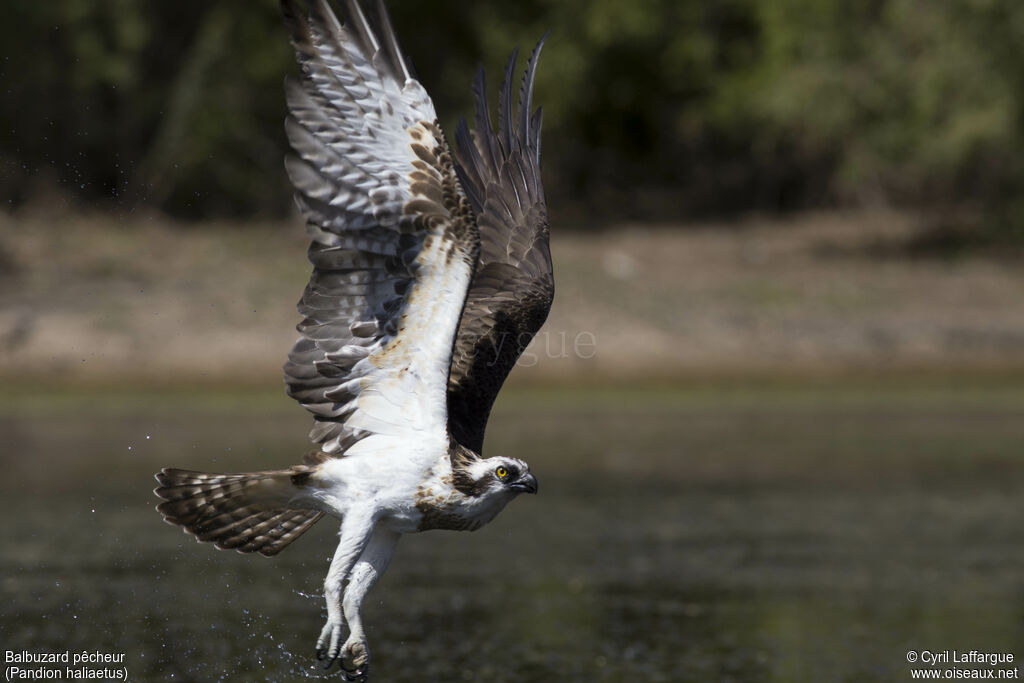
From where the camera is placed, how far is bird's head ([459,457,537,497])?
7516mm

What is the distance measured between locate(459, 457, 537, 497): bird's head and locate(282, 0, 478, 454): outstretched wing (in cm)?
28

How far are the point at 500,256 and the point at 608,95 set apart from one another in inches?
782

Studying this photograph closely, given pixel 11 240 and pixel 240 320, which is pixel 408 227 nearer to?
pixel 240 320

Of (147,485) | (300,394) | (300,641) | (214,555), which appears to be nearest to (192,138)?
(147,485)

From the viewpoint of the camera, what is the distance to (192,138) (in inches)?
1019

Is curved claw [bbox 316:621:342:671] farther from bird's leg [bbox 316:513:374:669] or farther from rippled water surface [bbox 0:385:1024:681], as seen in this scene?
rippled water surface [bbox 0:385:1024:681]

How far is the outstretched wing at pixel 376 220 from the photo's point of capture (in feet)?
23.2

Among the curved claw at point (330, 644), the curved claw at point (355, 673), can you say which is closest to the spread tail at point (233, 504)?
the curved claw at point (330, 644)

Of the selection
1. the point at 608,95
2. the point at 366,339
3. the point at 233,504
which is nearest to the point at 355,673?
the point at 233,504

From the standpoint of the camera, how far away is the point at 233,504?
7.85m

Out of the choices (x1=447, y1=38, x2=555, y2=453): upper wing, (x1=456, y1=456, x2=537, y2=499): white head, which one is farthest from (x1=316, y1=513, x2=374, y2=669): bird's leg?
(x1=447, y1=38, x2=555, y2=453): upper wing

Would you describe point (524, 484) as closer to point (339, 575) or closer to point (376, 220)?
point (339, 575)

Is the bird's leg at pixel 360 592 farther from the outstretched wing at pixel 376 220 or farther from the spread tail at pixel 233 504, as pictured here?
the outstretched wing at pixel 376 220

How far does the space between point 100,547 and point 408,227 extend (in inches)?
252
